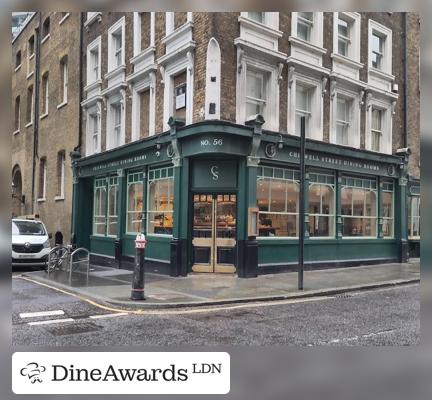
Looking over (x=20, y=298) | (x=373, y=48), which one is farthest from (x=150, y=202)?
(x=373, y=48)

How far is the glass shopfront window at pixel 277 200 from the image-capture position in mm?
10812

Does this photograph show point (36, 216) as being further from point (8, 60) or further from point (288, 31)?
point (288, 31)

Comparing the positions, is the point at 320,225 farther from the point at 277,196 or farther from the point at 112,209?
the point at 112,209

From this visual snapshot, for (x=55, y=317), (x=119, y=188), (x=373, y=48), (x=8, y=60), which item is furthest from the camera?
(x=373, y=48)

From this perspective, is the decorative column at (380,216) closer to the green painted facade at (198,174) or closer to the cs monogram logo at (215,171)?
the green painted facade at (198,174)

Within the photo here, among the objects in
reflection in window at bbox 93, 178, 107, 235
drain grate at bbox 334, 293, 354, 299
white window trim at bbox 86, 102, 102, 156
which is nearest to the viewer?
drain grate at bbox 334, 293, 354, 299

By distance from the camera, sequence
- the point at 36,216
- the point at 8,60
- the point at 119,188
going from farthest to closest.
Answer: the point at 119,188 → the point at 36,216 → the point at 8,60

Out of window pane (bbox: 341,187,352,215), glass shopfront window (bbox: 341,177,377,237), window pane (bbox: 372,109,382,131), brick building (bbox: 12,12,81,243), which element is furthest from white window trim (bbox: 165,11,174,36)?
window pane (bbox: 341,187,352,215)

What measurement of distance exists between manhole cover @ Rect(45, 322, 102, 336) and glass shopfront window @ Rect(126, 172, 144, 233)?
14.4 feet

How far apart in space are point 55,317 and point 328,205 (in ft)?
24.3

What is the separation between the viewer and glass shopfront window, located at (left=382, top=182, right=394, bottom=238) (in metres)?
13.0

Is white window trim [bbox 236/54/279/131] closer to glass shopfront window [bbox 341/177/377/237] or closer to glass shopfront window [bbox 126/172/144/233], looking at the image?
glass shopfront window [bbox 341/177/377/237]

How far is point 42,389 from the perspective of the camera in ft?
9.93

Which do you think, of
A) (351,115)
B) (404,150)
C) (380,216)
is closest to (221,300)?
(351,115)
